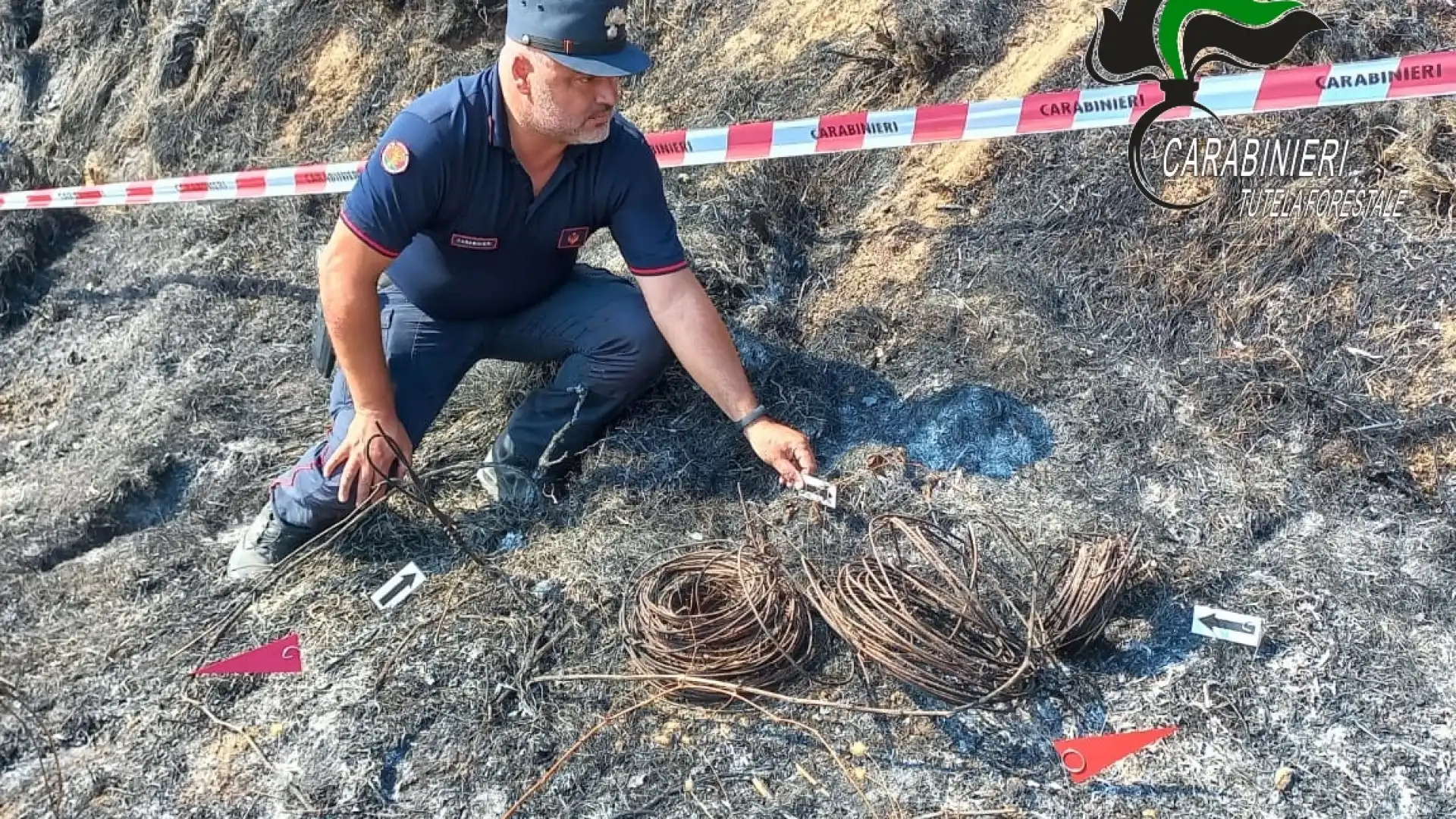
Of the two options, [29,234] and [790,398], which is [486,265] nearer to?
[790,398]

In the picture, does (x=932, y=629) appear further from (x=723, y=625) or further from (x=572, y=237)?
(x=572, y=237)

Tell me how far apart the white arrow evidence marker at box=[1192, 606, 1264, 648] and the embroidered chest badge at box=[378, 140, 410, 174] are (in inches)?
99.9

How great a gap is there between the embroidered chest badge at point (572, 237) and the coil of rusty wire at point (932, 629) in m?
1.39

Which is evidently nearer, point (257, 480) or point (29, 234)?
point (257, 480)

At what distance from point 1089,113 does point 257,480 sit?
3.46 metres

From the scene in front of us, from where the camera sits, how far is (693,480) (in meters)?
3.64

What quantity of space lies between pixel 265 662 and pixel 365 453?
0.66 metres

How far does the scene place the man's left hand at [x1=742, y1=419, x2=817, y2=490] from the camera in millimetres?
3248

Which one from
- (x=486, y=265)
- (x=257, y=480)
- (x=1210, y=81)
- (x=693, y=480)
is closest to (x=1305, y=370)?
(x=1210, y=81)

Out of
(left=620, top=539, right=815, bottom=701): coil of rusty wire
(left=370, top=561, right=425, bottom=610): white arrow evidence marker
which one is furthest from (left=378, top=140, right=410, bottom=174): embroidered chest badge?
(left=620, top=539, right=815, bottom=701): coil of rusty wire

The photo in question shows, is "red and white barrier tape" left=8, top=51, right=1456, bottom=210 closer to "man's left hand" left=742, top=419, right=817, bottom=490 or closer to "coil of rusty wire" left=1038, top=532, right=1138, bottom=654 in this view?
"man's left hand" left=742, top=419, right=817, bottom=490

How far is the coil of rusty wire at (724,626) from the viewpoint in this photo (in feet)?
9.53

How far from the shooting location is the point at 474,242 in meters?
3.45

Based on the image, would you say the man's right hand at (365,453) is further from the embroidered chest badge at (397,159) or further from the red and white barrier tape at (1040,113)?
the red and white barrier tape at (1040,113)
